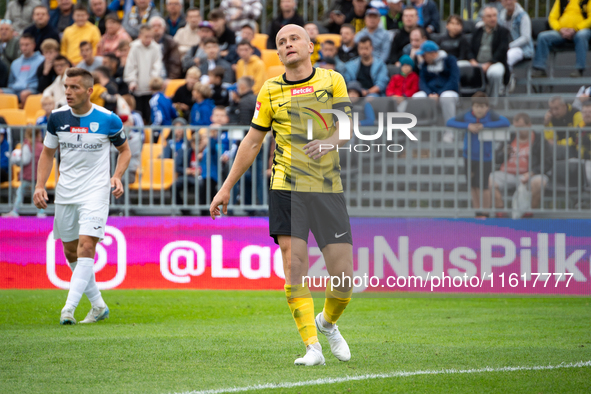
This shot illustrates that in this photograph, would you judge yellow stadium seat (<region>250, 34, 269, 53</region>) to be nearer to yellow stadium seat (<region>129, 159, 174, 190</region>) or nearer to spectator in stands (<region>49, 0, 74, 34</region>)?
spectator in stands (<region>49, 0, 74, 34</region>)

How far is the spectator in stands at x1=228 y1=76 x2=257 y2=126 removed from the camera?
12.2 meters

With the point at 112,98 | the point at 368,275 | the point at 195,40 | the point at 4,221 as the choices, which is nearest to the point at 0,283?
the point at 4,221

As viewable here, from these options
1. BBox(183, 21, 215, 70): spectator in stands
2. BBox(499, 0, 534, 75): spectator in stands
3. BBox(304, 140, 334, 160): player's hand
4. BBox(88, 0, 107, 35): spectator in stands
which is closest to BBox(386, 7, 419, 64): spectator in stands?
BBox(499, 0, 534, 75): spectator in stands

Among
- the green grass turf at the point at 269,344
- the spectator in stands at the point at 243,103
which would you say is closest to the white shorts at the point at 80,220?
the green grass turf at the point at 269,344

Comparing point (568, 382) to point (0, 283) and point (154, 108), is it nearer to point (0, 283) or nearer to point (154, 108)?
point (0, 283)

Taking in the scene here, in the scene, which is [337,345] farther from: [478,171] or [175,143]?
[175,143]

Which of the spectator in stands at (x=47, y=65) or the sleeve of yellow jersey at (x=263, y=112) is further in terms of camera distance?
the spectator in stands at (x=47, y=65)

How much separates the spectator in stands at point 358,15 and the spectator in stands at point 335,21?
0.22m

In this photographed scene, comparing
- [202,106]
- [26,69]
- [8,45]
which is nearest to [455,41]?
[202,106]

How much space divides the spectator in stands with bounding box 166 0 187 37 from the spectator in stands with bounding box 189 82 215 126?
13.4 ft

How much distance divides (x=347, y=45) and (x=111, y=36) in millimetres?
4702

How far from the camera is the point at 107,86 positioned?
519 inches

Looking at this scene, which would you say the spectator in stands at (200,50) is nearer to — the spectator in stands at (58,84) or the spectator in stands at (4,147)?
the spectator in stands at (58,84)

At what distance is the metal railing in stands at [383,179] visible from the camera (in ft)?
34.9
